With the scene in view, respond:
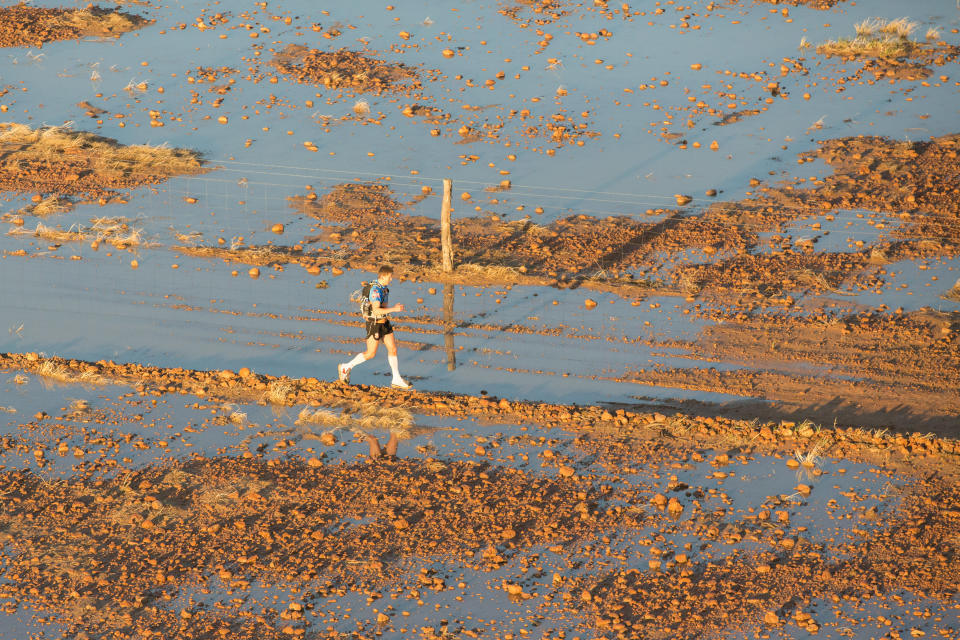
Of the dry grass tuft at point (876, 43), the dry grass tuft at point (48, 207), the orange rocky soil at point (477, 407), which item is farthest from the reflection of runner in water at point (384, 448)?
the dry grass tuft at point (876, 43)

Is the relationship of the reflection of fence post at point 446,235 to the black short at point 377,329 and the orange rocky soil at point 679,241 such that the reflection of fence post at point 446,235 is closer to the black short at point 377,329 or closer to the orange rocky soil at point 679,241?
the orange rocky soil at point 679,241

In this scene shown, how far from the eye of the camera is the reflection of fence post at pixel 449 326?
1495cm

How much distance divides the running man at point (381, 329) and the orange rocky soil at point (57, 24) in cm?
1963

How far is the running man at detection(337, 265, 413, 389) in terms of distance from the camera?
13211 millimetres

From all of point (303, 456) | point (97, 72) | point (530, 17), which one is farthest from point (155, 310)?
point (530, 17)

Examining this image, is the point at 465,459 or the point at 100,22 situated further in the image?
the point at 100,22

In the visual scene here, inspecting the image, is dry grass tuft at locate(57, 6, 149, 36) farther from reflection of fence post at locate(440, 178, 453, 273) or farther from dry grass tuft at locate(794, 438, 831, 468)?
dry grass tuft at locate(794, 438, 831, 468)

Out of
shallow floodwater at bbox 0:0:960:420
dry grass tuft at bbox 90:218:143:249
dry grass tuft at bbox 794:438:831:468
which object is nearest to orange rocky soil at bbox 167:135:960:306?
shallow floodwater at bbox 0:0:960:420

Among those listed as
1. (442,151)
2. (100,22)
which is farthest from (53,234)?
(100,22)

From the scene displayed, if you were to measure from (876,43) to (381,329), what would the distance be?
60.9 feet

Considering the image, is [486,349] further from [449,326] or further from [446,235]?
[446,235]

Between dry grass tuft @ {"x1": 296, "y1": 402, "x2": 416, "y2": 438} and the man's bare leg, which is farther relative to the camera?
dry grass tuft @ {"x1": 296, "y1": 402, "x2": 416, "y2": 438}

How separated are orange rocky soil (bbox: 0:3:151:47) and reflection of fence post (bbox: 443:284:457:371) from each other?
17426 mm

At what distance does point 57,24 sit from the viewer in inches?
1187
